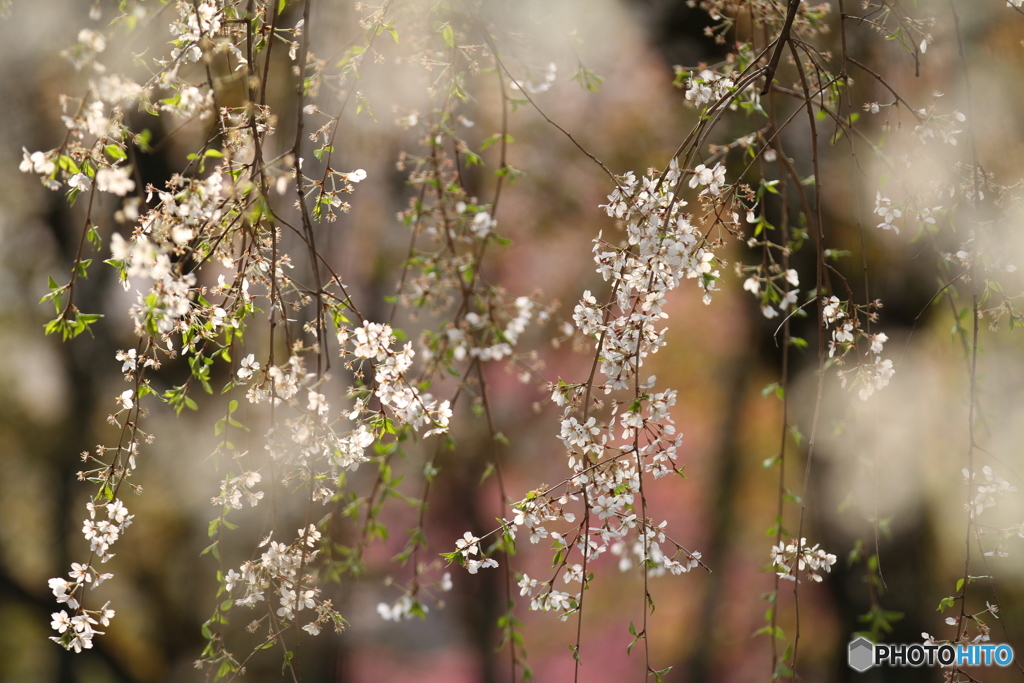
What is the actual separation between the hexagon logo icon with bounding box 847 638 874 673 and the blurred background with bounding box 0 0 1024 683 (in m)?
0.15

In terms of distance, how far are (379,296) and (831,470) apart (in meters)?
1.60

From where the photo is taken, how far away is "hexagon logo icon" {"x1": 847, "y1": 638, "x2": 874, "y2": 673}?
1.93m

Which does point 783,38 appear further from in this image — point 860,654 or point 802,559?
point 860,654

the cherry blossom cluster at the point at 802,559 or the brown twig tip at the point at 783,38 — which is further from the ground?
the brown twig tip at the point at 783,38

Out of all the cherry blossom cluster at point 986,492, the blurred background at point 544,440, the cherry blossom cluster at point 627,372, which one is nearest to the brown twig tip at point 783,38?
the cherry blossom cluster at point 627,372

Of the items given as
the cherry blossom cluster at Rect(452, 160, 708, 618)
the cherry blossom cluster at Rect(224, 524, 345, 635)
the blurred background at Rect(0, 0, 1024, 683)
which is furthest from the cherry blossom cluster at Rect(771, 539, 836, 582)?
the blurred background at Rect(0, 0, 1024, 683)

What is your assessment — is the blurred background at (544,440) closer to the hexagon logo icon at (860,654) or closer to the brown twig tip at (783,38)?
the hexagon logo icon at (860,654)

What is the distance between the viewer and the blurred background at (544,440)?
2033mm

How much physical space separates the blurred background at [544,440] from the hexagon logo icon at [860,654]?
15 centimetres

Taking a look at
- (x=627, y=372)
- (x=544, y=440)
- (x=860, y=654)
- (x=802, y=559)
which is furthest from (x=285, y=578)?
(x=860, y=654)

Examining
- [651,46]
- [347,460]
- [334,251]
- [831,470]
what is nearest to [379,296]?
[334,251]

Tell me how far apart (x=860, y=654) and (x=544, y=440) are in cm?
115

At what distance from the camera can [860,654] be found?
6.50 feet

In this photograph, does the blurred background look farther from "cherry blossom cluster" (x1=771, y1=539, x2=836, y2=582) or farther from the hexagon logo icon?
"cherry blossom cluster" (x1=771, y1=539, x2=836, y2=582)
